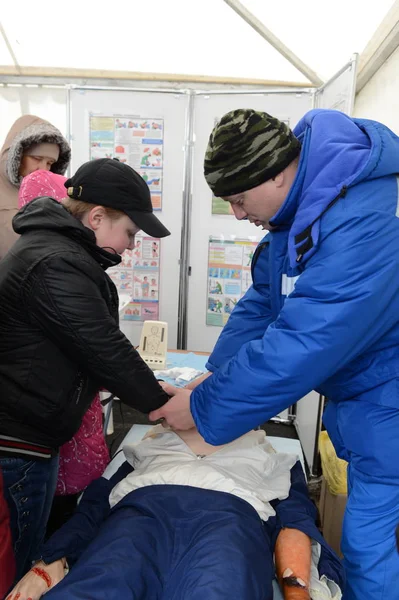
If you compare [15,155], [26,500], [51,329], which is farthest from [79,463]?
[15,155]

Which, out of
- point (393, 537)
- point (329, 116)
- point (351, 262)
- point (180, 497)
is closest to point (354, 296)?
point (351, 262)

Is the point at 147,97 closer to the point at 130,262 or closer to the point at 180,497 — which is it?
the point at 130,262

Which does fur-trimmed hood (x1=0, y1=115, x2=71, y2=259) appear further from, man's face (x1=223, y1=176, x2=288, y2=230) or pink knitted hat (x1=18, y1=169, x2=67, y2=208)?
man's face (x1=223, y1=176, x2=288, y2=230)

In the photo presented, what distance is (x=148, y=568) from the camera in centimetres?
112

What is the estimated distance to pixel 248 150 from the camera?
3.69ft

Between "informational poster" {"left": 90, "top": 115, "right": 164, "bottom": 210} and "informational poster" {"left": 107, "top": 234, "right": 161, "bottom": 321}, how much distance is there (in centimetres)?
34

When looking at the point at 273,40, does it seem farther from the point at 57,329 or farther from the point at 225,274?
the point at 57,329

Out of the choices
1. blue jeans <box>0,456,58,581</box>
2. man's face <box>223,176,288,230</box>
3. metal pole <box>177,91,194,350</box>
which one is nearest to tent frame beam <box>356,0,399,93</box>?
metal pole <box>177,91,194,350</box>

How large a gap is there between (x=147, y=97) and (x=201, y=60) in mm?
524

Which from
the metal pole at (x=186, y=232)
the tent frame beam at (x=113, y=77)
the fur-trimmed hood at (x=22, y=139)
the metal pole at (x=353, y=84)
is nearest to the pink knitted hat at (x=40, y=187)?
the fur-trimmed hood at (x=22, y=139)

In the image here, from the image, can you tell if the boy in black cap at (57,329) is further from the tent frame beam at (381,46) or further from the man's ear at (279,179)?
the tent frame beam at (381,46)

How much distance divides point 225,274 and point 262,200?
2726mm

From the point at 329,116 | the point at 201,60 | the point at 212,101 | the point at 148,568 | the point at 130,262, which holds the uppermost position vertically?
the point at 201,60

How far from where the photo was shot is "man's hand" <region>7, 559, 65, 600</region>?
3.67ft
